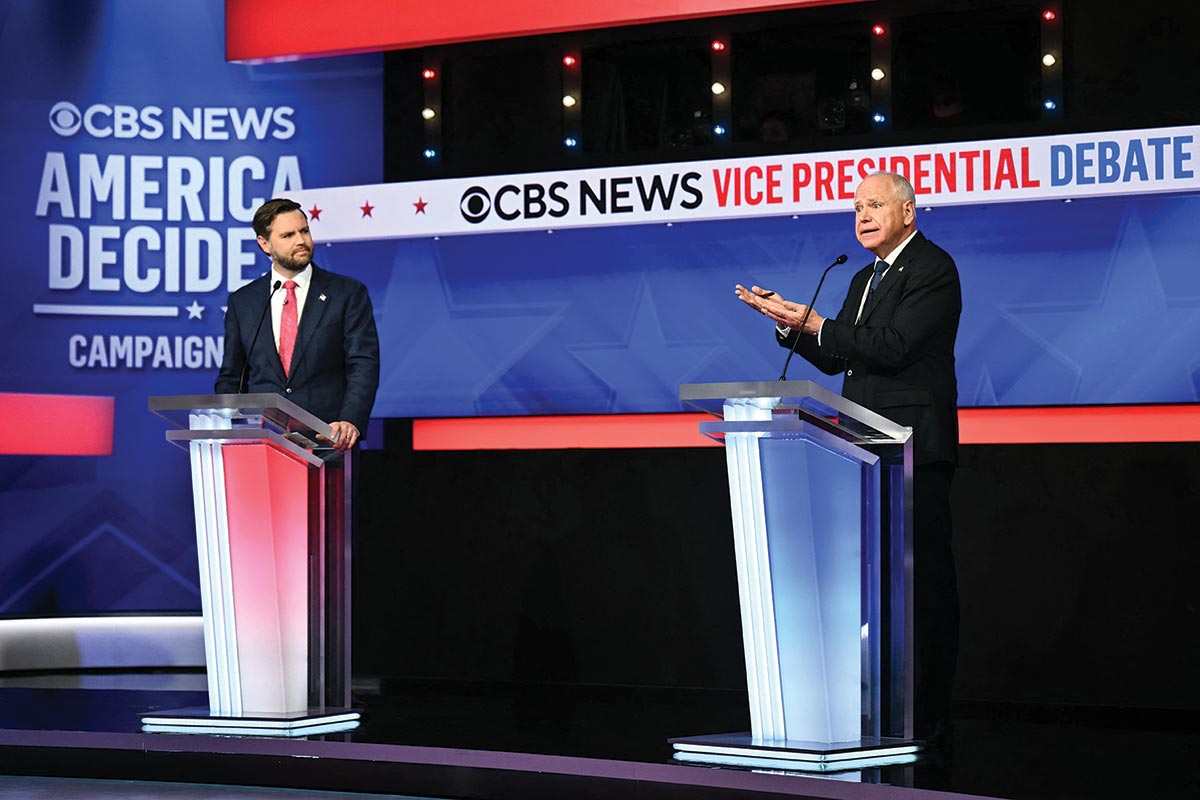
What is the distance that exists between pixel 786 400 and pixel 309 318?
1410 millimetres

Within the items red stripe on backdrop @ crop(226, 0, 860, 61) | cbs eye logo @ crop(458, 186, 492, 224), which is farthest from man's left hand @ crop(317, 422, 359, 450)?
red stripe on backdrop @ crop(226, 0, 860, 61)

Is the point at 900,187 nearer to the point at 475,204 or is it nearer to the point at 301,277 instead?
the point at 301,277

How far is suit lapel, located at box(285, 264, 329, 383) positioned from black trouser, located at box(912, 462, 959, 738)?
→ 4.84 feet

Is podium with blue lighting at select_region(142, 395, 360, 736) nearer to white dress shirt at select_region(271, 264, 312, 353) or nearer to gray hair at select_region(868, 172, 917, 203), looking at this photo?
white dress shirt at select_region(271, 264, 312, 353)

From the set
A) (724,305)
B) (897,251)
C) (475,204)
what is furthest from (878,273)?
(475,204)

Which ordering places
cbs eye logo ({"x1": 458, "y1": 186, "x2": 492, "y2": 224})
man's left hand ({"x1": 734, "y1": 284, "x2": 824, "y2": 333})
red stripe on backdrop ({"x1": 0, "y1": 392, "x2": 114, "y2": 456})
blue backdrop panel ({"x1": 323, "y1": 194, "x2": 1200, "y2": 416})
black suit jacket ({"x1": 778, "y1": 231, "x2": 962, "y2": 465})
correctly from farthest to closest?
cbs eye logo ({"x1": 458, "y1": 186, "x2": 492, "y2": 224}) < red stripe on backdrop ({"x1": 0, "y1": 392, "x2": 114, "y2": 456}) < blue backdrop panel ({"x1": 323, "y1": 194, "x2": 1200, "y2": 416}) < black suit jacket ({"x1": 778, "y1": 231, "x2": 962, "y2": 465}) < man's left hand ({"x1": 734, "y1": 284, "x2": 824, "y2": 333})

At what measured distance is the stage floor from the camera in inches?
106

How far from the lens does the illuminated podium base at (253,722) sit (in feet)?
10.5

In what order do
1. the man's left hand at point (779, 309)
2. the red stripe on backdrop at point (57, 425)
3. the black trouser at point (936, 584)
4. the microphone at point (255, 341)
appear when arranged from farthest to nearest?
the red stripe on backdrop at point (57, 425)
the microphone at point (255, 341)
the black trouser at point (936, 584)
the man's left hand at point (779, 309)

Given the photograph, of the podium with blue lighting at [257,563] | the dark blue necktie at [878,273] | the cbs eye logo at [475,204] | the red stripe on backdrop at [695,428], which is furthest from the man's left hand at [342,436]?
the cbs eye logo at [475,204]

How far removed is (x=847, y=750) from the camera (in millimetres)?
2760

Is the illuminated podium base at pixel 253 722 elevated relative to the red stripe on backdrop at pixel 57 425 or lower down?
lower down

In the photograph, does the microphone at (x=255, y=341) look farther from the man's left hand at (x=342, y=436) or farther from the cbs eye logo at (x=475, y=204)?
the cbs eye logo at (x=475, y=204)

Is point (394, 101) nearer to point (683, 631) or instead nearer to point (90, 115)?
point (90, 115)
